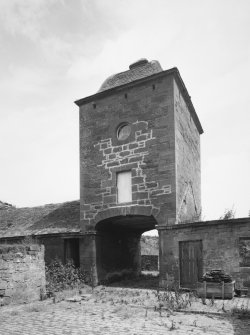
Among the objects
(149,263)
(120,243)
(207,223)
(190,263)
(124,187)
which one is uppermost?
(124,187)

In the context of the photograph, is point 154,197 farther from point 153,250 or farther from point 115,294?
point 153,250

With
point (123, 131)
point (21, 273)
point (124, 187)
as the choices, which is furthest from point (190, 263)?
point (123, 131)

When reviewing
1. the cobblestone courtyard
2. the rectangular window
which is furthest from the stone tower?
the cobblestone courtyard

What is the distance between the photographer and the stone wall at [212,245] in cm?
1159

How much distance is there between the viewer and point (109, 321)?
7.87 m

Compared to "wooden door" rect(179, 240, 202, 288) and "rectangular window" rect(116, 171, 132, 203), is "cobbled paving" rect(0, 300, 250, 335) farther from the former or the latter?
"rectangular window" rect(116, 171, 132, 203)

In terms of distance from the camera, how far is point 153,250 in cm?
2636

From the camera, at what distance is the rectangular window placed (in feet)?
47.0

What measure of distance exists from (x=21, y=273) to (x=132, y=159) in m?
6.38

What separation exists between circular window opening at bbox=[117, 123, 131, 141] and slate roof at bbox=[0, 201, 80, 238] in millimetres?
4495

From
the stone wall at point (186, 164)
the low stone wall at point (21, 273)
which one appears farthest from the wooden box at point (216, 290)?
the low stone wall at point (21, 273)

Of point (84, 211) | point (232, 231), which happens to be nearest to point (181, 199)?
point (232, 231)

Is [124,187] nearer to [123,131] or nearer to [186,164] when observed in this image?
[123,131]

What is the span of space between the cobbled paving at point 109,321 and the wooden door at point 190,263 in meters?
3.68
